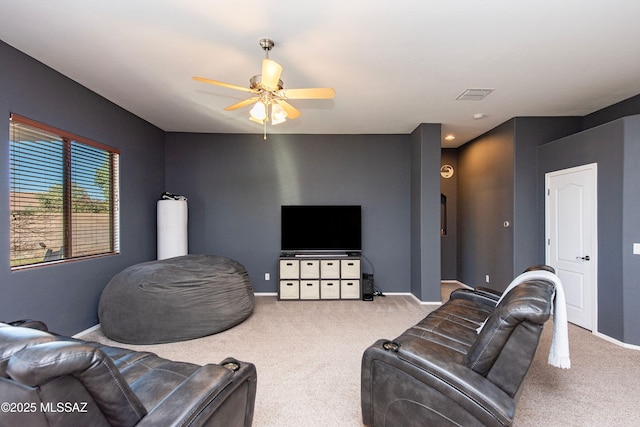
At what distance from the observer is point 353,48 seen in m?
2.51

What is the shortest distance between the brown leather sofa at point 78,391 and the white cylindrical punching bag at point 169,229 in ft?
11.1

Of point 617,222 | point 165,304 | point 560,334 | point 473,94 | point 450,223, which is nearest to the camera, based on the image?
point 560,334

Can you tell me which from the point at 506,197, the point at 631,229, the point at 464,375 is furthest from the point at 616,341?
the point at 464,375

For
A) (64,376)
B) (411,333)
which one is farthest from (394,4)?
(64,376)

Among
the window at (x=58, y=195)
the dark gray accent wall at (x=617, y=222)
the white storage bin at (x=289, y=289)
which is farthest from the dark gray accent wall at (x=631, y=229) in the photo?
the window at (x=58, y=195)

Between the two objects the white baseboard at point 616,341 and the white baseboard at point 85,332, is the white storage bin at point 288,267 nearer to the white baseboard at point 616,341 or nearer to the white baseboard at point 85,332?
the white baseboard at point 85,332

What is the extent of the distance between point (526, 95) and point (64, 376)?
182 inches

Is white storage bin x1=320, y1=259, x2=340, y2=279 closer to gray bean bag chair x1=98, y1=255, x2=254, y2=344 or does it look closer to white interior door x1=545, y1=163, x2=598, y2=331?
gray bean bag chair x1=98, y1=255, x2=254, y2=344

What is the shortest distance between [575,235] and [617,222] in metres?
0.52

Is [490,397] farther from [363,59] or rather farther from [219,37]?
[219,37]

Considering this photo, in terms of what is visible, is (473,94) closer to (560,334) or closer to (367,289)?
(560,334)

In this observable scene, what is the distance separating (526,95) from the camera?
11.4 ft

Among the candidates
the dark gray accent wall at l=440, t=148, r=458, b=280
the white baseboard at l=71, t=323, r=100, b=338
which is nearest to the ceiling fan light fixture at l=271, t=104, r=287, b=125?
the white baseboard at l=71, t=323, r=100, b=338

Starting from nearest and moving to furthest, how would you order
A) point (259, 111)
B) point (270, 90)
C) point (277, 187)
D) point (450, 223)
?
1. point (270, 90)
2. point (259, 111)
3. point (277, 187)
4. point (450, 223)
